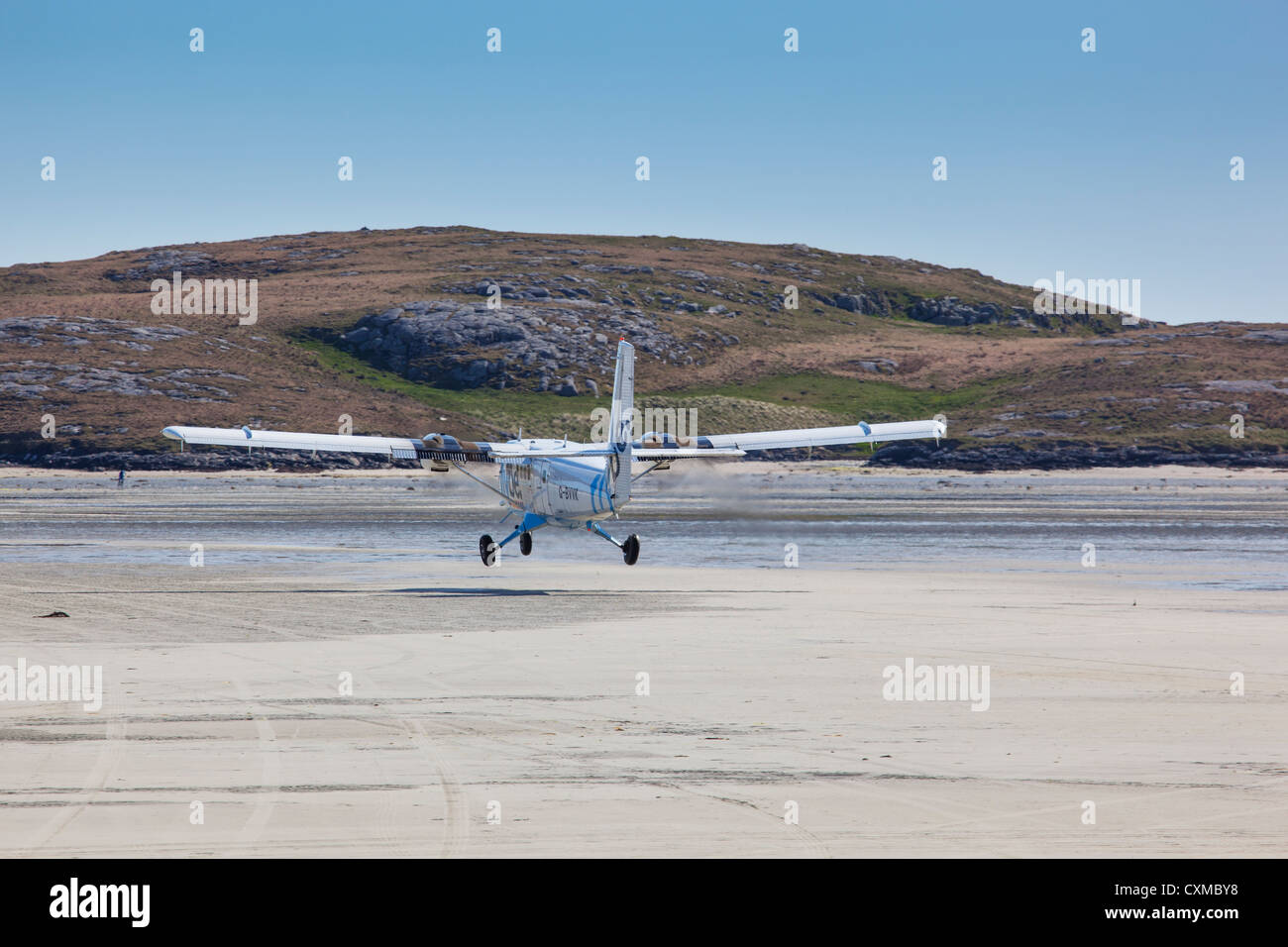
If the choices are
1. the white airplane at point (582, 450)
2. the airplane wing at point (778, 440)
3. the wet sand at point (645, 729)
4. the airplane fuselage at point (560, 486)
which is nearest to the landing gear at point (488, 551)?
the white airplane at point (582, 450)

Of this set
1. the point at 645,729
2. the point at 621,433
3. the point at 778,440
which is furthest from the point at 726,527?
the point at 645,729

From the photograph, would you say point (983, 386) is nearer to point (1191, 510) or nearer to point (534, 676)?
point (1191, 510)

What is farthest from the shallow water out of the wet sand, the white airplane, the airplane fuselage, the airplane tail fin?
the wet sand

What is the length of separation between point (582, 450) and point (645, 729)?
20.8 meters

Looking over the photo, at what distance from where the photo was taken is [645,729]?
44.2 feet

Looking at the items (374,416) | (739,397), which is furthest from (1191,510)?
(739,397)

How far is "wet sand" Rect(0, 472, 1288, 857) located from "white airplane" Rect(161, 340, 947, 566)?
629 cm

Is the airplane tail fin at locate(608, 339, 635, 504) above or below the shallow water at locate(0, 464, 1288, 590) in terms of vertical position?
above

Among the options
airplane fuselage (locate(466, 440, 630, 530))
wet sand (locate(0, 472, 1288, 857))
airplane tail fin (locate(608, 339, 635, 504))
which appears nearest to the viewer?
wet sand (locate(0, 472, 1288, 857))

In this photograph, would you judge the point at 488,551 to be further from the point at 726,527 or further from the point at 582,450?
the point at 726,527

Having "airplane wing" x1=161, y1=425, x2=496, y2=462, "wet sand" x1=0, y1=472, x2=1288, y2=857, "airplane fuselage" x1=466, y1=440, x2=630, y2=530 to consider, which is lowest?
"wet sand" x1=0, y1=472, x2=1288, y2=857

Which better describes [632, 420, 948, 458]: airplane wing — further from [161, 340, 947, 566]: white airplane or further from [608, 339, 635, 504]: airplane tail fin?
[608, 339, 635, 504]: airplane tail fin

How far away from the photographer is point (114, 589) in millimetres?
28922

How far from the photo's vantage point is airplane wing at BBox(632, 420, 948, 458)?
33500mm
